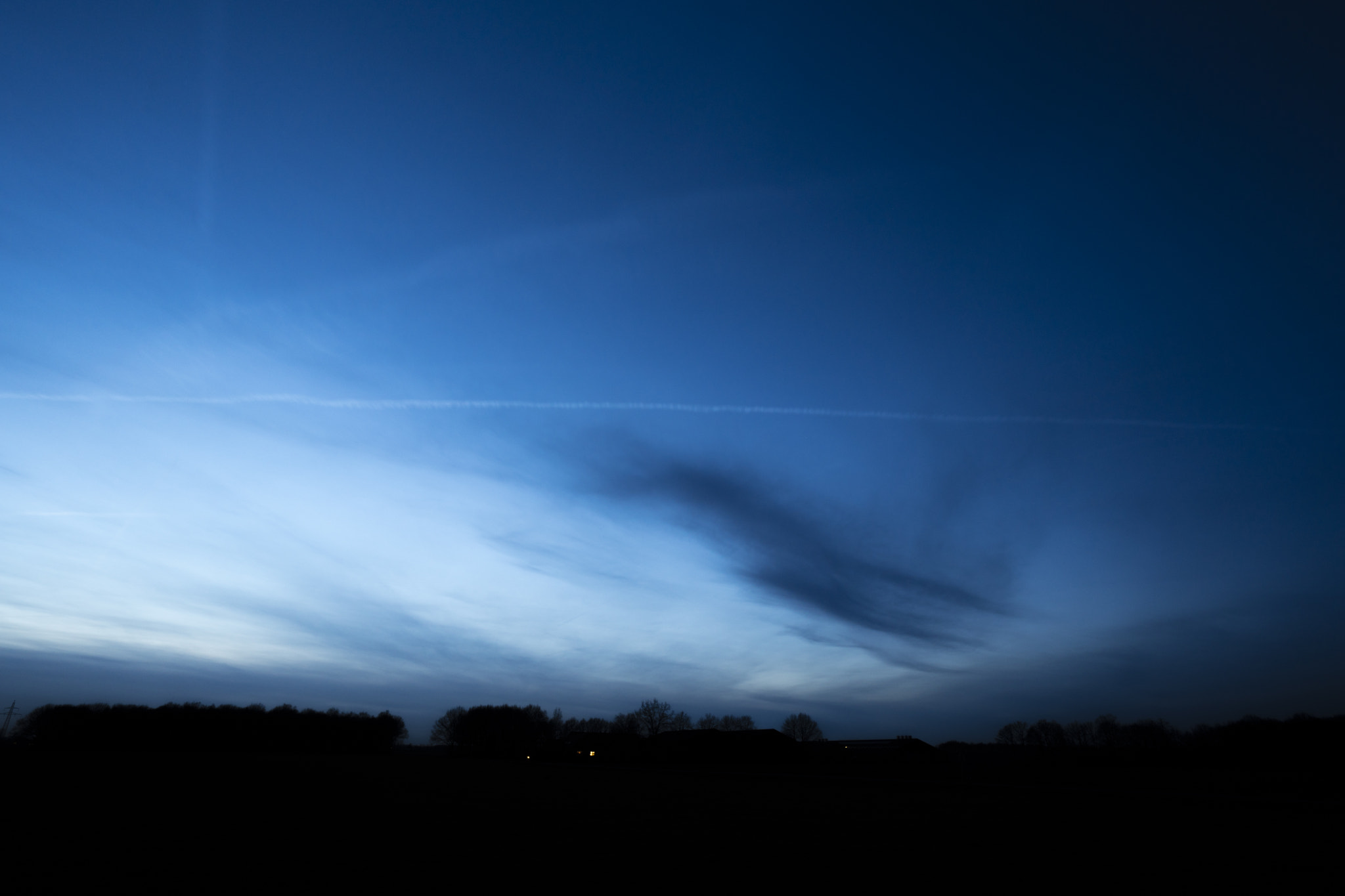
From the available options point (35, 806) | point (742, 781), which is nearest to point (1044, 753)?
point (742, 781)

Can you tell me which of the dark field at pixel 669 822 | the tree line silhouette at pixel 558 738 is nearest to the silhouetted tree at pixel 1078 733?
the tree line silhouette at pixel 558 738

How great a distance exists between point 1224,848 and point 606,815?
81.0 ft

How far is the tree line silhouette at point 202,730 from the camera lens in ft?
415

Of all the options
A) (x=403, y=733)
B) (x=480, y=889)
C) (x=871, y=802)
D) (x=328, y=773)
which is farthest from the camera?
(x=403, y=733)

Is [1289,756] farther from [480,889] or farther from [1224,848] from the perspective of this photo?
[480,889]

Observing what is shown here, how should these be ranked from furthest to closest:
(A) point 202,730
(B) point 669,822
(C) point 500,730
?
(C) point 500,730 → (A) point 202,730 → (B) point 669,822

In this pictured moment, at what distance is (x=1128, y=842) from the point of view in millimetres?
24094

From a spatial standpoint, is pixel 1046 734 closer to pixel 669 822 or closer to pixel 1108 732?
pixel 1108 732

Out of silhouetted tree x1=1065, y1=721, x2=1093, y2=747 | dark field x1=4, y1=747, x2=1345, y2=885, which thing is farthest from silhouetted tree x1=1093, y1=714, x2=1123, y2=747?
dark field x1=4, y1=747, x2=1345, y2=885

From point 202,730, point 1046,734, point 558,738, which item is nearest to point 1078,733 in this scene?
A: point 1046,734

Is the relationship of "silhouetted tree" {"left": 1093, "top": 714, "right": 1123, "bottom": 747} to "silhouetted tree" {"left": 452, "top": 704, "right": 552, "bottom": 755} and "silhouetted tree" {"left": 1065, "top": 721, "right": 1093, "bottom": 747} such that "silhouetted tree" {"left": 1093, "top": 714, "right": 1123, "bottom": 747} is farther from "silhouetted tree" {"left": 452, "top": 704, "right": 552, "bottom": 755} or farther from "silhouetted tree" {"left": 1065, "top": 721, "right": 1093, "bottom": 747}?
"silhouetted tree" {"left": 452, "top": 704, "right": 552, "bottom": 755}

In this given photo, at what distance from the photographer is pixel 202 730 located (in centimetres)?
13712

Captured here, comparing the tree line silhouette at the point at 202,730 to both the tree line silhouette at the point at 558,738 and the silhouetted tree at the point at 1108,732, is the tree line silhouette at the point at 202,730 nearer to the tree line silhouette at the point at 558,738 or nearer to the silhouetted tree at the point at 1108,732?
the tree line silhouette at the point at 558,738

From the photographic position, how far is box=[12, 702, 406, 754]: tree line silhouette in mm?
126562
